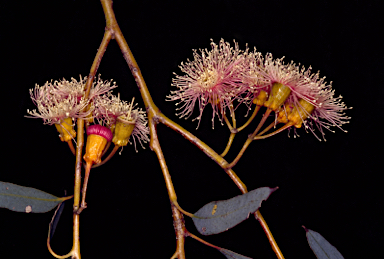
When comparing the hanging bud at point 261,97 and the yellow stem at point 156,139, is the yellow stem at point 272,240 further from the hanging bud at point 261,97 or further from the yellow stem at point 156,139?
the hanging bud at point 261,97

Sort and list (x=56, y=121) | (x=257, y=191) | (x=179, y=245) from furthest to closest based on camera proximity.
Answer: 1. (x=56, y=121)
2. (x=179, y=245)
3. (x=257, y=191)

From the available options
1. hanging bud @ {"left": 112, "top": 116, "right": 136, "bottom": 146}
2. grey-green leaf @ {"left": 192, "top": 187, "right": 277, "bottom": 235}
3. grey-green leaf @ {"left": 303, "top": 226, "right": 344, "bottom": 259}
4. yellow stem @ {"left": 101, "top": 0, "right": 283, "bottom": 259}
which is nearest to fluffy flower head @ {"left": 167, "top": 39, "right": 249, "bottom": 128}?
yellow stem @ {"left": 101, "top": 0, "right": 283, "bottom": 259}

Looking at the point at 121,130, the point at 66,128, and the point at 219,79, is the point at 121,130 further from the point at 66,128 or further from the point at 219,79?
the point at 219,79

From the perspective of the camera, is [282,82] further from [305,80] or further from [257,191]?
[257,191]

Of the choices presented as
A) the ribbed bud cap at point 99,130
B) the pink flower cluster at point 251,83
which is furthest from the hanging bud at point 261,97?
the ribbed bud cap at point 99,130

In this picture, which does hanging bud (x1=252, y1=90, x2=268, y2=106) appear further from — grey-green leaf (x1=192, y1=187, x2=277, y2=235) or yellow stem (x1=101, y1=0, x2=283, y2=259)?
grey-green leaf (x1=192, y1=187, x2=277, y2=235)

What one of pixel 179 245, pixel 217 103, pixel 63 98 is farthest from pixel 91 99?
pixel 179 245

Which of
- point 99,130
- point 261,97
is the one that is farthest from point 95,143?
point 261,97
